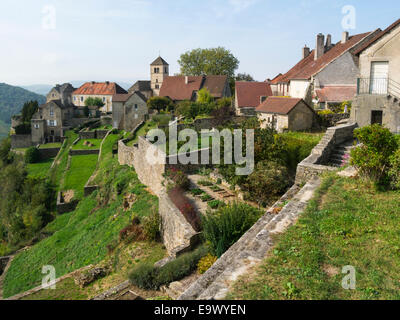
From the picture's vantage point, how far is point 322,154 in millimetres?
13312

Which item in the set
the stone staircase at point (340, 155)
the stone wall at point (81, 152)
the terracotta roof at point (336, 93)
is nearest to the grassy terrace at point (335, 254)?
the stone staircase at point (340, 155)

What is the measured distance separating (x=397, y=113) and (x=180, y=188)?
34.6ft

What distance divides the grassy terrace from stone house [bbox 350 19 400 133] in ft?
27.2

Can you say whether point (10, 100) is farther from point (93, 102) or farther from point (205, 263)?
point (205, 263)

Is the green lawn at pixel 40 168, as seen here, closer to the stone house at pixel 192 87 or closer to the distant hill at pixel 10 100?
the stone house at pixel 192 87

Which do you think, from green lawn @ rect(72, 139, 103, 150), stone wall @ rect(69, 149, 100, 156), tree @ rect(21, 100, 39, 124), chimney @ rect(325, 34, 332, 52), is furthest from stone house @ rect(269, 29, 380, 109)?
tree @ rect(21, 100, 39, 124)

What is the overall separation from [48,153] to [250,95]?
30.8 meters

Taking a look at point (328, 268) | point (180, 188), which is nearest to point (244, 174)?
point (180, 188)

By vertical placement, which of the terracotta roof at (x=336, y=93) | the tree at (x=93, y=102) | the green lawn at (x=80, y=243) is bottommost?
the green lawn at (x=80, y=243)

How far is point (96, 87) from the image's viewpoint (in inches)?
2997

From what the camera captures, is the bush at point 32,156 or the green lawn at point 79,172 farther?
the bush at point 32,156

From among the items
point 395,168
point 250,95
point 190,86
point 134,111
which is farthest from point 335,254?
point 190,86

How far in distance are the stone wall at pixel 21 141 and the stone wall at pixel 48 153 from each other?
28.2ft

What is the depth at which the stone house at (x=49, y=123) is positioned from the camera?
55906 mm
